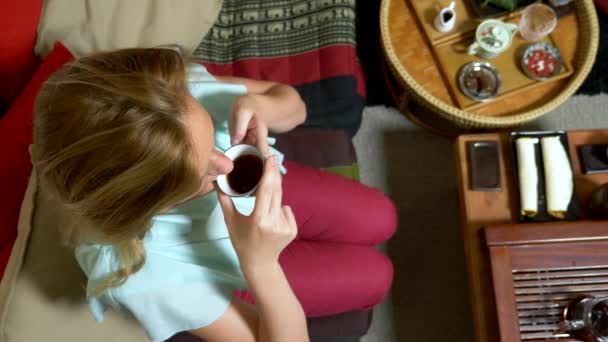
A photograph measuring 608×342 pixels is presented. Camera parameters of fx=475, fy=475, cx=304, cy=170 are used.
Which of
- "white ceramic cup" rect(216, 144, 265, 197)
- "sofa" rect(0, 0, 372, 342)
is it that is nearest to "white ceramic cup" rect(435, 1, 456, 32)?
"sofa" rect(0, 0, 372, 342)

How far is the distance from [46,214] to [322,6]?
3.22 feet

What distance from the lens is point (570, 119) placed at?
172 centimetres

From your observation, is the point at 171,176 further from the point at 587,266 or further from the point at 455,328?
the point at 455,328

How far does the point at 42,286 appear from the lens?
2.91ft

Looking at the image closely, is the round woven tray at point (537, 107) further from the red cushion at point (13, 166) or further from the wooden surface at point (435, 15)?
the red cushion at point (13, 166)

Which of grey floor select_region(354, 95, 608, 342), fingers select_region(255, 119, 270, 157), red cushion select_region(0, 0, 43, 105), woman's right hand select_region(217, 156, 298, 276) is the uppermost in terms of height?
red cushion select_region(0, 0, 43, 105)

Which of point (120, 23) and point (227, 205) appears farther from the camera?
point (120, 23)

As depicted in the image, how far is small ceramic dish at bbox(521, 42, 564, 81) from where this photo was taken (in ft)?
4.49

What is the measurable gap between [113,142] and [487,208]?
3.08ft

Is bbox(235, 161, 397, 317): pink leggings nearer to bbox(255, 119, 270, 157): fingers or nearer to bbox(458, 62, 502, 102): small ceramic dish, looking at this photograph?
bbox(255, 119, 270, 157): fingers

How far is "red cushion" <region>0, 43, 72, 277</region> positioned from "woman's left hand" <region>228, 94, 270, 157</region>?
40cm

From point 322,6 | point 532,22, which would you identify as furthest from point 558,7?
A: point 322,6

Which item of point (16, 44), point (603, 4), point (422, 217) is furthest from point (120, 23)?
point (603, 4)

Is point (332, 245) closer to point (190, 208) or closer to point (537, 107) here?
point (190, 208)
